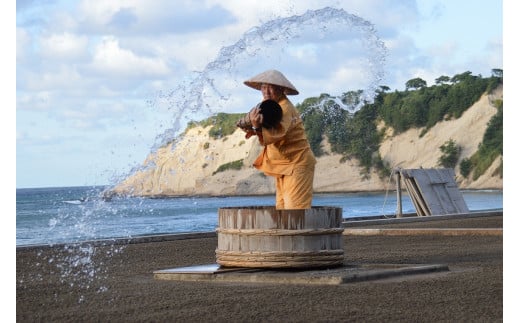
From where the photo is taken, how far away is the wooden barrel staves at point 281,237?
32.0 feet

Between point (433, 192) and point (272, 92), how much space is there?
39.4 ft

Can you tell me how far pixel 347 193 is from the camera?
91812 millimetres

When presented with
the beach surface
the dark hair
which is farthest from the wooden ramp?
the dark hair

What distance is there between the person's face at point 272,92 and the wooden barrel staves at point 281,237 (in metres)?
1.28

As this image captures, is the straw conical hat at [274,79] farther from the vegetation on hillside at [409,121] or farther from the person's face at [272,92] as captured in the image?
the vegetation on hillside at [409,121]

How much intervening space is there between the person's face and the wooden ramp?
10830 mm

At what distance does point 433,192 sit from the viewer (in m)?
21.9

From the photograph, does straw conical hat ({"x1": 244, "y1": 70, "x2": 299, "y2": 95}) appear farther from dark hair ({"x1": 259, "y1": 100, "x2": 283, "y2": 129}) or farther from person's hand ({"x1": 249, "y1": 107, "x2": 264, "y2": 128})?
person's hand ({"x1": 249, "y1": 107, "x2": 264, "y2": 128})

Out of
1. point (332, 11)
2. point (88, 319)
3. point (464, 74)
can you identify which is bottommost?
point (88, 319)

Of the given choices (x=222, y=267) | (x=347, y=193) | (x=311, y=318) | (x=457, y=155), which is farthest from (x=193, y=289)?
(x=347, y=193)

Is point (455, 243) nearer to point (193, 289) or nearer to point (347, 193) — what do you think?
point (193, 289)

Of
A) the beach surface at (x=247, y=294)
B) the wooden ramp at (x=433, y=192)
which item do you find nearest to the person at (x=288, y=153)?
the beach surface at (x=247, y=294)

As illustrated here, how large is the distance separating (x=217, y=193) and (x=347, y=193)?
A: 12.6 metres

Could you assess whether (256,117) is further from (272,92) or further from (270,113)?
(272,92)
